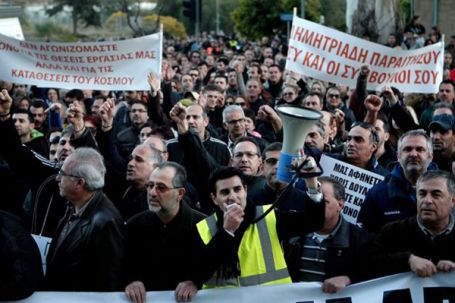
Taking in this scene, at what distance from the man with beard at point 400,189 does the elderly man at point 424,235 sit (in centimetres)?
87

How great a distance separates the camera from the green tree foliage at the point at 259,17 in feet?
138

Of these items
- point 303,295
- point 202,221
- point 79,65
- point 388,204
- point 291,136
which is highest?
point 291,136

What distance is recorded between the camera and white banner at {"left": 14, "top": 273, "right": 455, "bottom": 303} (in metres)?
5.74

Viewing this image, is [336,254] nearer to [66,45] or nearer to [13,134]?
[13,134]

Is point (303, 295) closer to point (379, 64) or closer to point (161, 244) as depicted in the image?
point (161, 244)

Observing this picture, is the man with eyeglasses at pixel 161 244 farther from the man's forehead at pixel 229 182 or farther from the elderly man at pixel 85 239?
the man's forehead at pixel 229 182

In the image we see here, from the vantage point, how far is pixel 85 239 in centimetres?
584

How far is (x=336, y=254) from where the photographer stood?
6.06 metres

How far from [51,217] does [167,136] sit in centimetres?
239

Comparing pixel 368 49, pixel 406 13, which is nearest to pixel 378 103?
pixel 368 49

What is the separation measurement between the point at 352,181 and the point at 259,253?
2344 millimetres

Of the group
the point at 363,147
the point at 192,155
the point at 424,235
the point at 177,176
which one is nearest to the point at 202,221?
the point at 177,176

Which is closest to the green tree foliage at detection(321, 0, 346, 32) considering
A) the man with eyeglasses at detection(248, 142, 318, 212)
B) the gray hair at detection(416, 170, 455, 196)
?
the man with eyeglasses at detection(248, 142, 318, 212)

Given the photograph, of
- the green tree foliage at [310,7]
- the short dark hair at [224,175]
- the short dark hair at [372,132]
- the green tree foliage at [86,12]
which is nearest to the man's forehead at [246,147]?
the short dark hair at [372,132]
